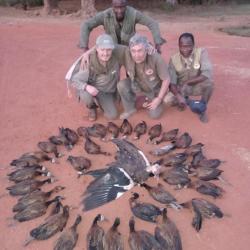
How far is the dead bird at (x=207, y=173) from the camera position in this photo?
4730mm

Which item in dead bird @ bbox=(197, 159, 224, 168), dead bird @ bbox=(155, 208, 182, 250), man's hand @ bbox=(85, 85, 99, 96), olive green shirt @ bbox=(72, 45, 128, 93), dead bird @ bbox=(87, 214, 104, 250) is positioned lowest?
dead bird @ bbox=(87, 214, 104, 250)

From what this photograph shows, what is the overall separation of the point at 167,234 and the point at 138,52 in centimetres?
246

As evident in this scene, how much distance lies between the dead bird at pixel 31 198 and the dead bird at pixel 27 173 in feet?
1.04

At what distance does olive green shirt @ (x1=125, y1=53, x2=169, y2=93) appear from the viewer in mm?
5707

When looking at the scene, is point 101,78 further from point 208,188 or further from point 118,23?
point 208,188

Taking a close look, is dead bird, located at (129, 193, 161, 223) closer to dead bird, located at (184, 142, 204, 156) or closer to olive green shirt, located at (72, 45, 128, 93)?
dead bird, located at (184, 142, 204, 156)

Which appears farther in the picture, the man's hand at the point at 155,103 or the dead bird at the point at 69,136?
the man's hand at the point at 155,103

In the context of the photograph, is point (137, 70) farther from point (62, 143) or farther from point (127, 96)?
point (62, 143)

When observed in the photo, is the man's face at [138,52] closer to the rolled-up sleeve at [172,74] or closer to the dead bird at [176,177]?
the rolled-up sleeve at [172,74]

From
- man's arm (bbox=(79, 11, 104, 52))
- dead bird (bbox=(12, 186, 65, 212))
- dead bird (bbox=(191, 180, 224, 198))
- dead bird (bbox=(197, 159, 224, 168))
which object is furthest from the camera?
man's arm (bbox=(79, 11, 104, 52))

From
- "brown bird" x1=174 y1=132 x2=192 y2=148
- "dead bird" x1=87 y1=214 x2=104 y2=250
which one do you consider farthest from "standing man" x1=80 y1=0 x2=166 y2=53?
"dead bird" x1=87 y1=214 x2=104 y2=250

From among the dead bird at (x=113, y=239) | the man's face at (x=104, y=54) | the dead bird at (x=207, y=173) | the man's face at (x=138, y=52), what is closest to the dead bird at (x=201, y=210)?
the dead bird at (x=207, y=173)

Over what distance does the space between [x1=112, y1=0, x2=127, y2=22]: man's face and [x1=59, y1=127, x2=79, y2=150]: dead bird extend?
192 cm

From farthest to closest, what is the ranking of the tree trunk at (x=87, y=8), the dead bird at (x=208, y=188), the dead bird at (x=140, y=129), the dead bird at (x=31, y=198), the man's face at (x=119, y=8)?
1. the tree trunk at (x=87, y=8)
2. the man's face at (x=119, y=8)
3. the dead bird at (x=140, y=129)
4. the dead bird at (x=208, y=188)
5. the dead bird at (x=31, y=198)
